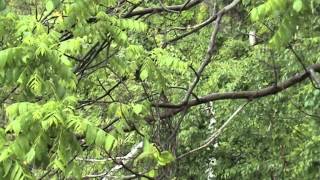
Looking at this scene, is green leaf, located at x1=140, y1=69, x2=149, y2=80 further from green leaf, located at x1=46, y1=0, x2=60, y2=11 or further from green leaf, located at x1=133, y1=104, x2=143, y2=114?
green leaf, located at x1=46, y1=0, x2=60, y2=11

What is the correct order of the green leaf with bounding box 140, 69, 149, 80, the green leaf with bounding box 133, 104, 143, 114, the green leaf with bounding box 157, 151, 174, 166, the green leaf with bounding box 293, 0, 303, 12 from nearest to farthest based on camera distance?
the green leaf with bounding box 293, 0, 303, 12, the green leaf with bounding box 157, 151, 174, 166, the green leaf with bounding box 133, 104, 143, 114, the green leaf with bounding box 140, 69, 149, 80

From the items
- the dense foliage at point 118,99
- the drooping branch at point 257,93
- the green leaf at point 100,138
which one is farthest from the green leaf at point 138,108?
the green leaf at point 100,138

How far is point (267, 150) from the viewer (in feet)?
28.9

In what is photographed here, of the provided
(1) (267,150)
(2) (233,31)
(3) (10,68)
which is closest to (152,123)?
(3) (10,68)

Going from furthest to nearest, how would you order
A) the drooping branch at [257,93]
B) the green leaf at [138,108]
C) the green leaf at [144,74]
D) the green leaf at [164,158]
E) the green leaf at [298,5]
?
the drooping branch at [257,93] → the green leaf at [144,74] → the green leaf at [138,108] → the green leaf at [164,158] → the green leaf at [298,5]

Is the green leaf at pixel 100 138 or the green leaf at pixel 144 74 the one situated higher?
the green leaf at pixel 144 74

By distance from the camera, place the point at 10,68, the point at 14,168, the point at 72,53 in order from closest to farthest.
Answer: the point at 14,168 < the point at 10,68 < the point at 72,53

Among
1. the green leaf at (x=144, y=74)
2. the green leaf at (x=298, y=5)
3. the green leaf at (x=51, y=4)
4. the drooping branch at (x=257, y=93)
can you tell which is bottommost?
the drooping branch at (x=257, y=93)

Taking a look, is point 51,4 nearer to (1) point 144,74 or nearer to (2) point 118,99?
(1) point 144,74

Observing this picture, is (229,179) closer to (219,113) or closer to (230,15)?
(219,113)

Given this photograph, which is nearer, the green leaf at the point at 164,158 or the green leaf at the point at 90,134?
the green leaf at the point at 90,134

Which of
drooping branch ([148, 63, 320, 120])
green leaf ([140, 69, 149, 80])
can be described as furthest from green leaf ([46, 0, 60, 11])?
drooping branch ([148, 63, 320, 120])

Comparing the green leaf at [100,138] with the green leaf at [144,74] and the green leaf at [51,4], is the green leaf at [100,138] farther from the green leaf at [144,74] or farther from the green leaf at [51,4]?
the green leaf at [144,74]

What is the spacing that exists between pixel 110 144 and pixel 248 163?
647cm
